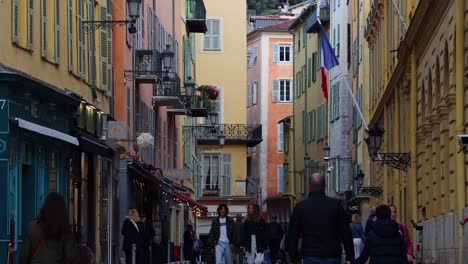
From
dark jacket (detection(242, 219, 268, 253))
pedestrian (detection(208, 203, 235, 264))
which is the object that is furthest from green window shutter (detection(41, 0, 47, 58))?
dark jacket (detection(242, 219, 268, 253))

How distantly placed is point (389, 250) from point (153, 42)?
29.4 meters

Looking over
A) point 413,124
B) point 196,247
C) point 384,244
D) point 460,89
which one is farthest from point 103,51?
point 196,247

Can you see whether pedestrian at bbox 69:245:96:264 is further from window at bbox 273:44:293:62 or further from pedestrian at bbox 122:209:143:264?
window at bbox 273:44:293:62

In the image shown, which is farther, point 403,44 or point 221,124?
point 221,124

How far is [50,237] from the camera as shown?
1262cm

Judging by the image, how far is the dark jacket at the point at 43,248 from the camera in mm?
12578

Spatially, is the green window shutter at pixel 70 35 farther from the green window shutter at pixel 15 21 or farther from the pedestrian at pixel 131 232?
the green window shutter at pixel 15 21

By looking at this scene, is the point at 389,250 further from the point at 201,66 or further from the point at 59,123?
the point at 201,66

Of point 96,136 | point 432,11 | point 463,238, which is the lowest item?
point 463,238

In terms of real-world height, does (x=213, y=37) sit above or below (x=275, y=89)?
above

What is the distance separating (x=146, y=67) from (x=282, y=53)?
55.4 metres

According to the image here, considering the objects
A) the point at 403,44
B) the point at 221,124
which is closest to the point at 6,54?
the point at 403,44

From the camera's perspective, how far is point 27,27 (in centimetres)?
2439

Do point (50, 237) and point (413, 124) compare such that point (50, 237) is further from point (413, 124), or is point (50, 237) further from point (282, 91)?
point (282, 91)
